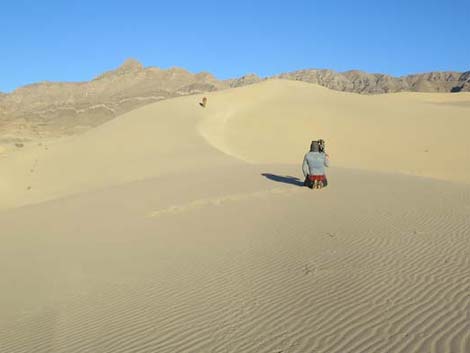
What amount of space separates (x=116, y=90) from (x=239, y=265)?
108955 mm

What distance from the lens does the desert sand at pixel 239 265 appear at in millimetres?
4758

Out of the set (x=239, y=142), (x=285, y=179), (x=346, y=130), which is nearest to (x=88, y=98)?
(x=239, y=142)

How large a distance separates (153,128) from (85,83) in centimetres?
10247

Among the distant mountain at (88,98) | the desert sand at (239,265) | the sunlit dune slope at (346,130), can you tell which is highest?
the distant mountain at (88,98)

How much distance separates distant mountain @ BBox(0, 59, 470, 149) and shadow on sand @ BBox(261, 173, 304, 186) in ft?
116

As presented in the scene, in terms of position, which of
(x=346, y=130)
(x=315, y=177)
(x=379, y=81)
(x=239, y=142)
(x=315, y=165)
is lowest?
(x=315, y=177)

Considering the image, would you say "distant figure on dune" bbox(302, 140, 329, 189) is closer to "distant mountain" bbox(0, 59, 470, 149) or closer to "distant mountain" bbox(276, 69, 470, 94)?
"distant mountain" bbox(0, 59, 470, 149)

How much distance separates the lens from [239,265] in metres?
6.86

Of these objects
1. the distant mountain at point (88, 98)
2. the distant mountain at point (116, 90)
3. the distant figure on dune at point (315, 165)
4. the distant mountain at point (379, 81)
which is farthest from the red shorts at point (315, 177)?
the distant mountain at point (379, 81)

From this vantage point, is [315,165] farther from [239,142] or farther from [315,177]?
[239,142]

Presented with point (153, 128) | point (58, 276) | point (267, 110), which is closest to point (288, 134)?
point (267, 110)

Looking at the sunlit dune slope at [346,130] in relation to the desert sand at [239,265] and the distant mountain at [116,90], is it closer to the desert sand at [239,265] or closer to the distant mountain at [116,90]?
the desert sand at [239,265]

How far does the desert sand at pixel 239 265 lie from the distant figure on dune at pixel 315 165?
357 mm

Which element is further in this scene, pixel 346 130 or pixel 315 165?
pixel 346 130
